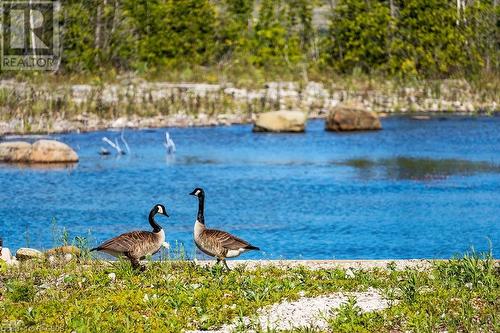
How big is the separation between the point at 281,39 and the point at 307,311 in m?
58.5

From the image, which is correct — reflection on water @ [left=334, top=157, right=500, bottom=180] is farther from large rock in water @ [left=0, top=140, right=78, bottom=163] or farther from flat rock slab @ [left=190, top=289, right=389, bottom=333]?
flat rock slab @ [left=190, top=289, right=389, bottom=333]

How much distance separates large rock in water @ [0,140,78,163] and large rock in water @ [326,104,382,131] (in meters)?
14.2

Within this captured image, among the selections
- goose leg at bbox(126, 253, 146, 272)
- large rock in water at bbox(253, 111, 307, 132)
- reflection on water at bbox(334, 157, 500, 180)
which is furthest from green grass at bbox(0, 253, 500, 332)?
large rock in water at bbox(253, 111, 307, 132)

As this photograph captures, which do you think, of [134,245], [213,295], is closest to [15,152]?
[134,245]

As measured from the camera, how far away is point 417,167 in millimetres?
39344

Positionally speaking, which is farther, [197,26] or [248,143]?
[197,26]

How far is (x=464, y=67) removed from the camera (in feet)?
217

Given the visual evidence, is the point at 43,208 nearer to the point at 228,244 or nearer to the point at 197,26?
the point at 228,244

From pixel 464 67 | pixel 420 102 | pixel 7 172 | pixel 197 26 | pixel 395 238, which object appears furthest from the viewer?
pixel 197 26

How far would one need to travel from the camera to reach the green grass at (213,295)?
1379cm

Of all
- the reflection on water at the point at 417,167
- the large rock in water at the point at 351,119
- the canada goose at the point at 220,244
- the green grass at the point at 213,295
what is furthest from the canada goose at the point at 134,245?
the large rock in water at the point at 351,119

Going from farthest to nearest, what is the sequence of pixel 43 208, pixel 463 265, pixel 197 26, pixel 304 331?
1. pixel 197 26
2. pixel 43 208
3. pixel 463 265
4. pixel 304 331

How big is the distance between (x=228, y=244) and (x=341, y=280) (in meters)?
1.66

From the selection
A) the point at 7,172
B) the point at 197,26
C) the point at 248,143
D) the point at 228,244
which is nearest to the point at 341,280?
the point at 228,244
